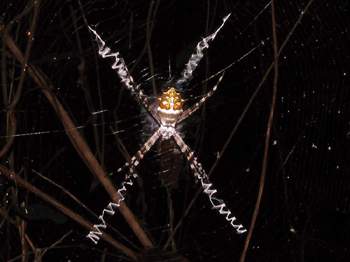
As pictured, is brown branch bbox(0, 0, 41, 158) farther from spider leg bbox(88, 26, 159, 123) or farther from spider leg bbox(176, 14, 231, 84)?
spider leg bbox(176, 14, 231, 84)

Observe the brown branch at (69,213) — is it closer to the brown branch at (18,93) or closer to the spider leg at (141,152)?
the brown branch at (18,93)

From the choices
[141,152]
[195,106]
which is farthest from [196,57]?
[141,152]

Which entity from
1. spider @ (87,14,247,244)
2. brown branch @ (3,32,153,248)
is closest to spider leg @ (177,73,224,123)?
spider @ (87,14,247,244)

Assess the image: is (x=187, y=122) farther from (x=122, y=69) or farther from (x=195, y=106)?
(x=122, y=69)

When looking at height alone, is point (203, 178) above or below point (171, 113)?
below

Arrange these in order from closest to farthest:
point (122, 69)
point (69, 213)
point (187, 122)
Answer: point (69, 213), point (122, 69), point (187, 122)
